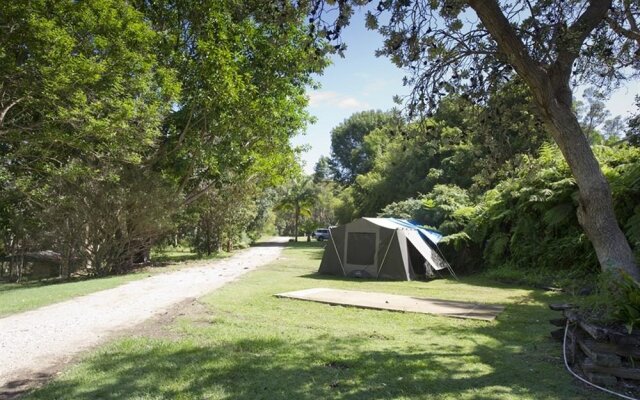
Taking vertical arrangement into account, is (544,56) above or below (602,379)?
above

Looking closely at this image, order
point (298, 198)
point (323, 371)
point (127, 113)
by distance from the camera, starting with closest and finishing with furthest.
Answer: point (323, 371), point (127, 113), point (298, 198)

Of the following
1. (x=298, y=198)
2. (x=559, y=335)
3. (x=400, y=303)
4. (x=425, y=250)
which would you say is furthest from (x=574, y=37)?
(x=298, y=198)

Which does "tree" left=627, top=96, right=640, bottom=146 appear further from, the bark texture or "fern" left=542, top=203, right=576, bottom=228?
the bark texture

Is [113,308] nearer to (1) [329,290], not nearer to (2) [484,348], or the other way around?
(1) [329,290]

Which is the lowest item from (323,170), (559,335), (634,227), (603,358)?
(559,335)

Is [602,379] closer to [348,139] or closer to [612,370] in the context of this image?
[612,370]

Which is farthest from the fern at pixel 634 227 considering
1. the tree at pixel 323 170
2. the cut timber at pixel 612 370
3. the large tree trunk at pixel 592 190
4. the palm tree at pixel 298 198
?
the tree at pixel 323 170

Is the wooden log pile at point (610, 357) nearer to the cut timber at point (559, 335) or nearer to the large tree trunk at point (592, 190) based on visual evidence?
the large tree trunk at point (592, 190)

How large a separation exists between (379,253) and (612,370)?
35.0ft

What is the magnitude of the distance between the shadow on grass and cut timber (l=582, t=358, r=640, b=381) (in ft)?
0.81

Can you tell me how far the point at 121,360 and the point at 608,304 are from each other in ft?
18.1

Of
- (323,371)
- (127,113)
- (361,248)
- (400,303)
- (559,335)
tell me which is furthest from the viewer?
(361,248)

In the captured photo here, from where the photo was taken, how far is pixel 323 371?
505 centimetres

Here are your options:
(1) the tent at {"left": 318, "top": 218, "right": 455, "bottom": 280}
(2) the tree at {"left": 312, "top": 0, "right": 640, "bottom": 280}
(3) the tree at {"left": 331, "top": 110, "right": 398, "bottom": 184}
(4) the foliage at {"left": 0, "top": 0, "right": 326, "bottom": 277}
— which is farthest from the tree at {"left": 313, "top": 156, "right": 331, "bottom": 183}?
(2) the tree at {"left": 312, "top": 0, "right": 640, "bottom": 280}
